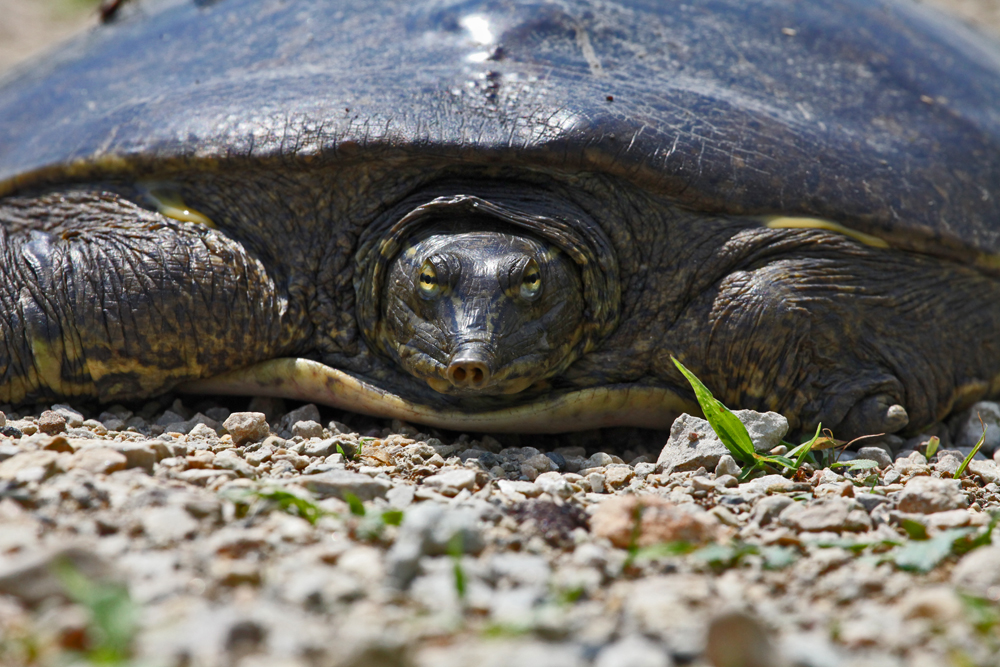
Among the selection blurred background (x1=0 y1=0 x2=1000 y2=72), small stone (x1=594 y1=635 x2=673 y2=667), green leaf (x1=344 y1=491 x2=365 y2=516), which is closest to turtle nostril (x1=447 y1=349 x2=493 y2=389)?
green leaf (x1=344 y1=491 x2=365 y2=516)

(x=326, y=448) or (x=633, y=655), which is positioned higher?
(x=633, y=655)

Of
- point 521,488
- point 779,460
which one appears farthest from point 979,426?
point 521,488

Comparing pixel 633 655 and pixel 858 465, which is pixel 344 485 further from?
pixel 858 465

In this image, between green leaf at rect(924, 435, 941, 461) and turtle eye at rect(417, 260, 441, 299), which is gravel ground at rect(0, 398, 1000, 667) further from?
turtle eye at rect(417, 260, 441, 299)

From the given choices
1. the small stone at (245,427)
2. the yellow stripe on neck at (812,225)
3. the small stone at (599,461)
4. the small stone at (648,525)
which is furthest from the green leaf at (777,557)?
the small stone at (245,427)

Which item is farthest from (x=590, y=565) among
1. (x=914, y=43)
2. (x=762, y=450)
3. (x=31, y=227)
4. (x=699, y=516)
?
(x=914, y=43)

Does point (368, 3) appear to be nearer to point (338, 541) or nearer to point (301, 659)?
point (338, 541)

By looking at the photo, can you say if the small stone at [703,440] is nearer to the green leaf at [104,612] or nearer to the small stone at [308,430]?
the small stone at [308,430]
